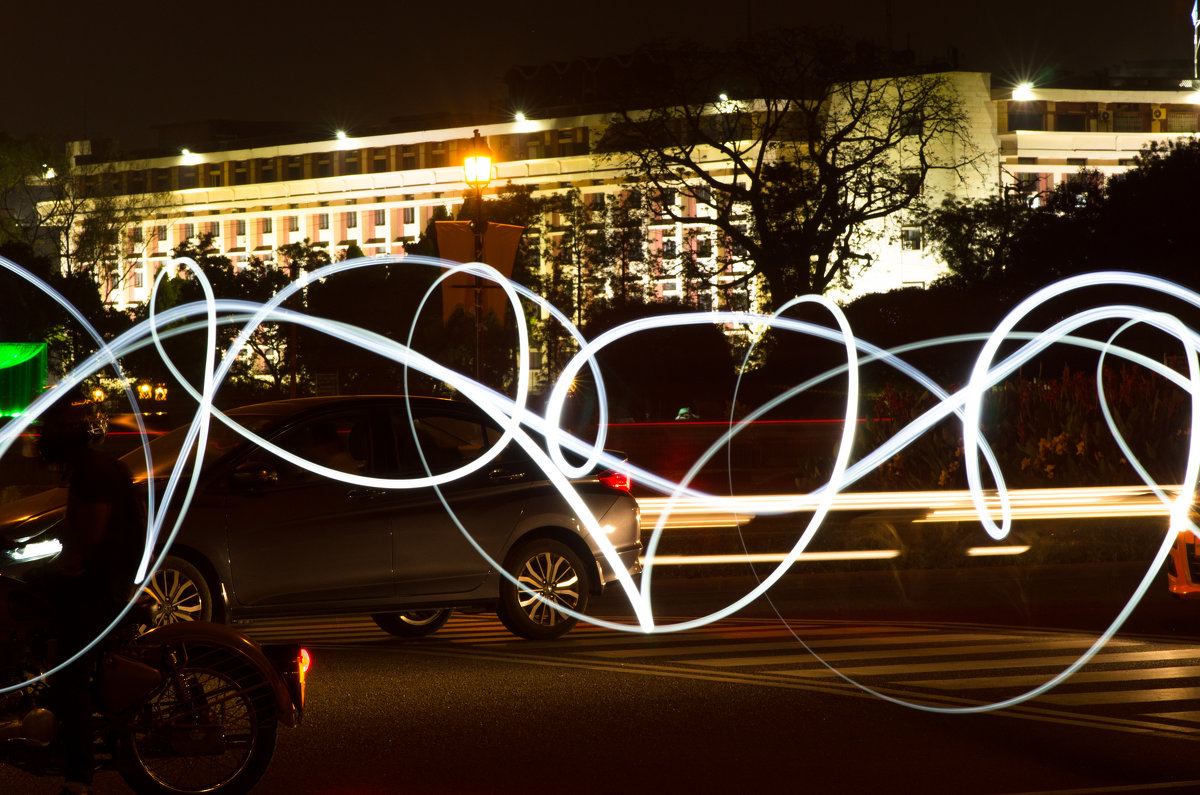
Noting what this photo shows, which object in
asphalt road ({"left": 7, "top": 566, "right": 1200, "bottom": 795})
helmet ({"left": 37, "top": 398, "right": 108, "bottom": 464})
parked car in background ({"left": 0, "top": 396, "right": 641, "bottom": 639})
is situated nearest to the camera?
helmet ({"left": 37, "top": 398, "right": 108, "bottom": 464})

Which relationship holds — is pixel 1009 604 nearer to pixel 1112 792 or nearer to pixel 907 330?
pixel 1112 792

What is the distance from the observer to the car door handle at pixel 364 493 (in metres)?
11.1

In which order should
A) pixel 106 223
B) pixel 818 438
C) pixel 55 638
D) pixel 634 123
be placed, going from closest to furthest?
pixel 55 638, pixel 818 438, pixel 634 123, pixel 106 223

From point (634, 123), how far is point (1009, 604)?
144 feet

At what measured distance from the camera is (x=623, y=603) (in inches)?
543

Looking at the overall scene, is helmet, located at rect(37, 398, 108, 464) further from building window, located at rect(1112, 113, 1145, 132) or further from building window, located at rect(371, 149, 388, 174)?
building window, located at rect(371, 149, 388, 174)

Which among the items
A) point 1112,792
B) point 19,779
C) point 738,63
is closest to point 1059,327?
point 1112,792

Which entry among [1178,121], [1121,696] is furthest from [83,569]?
[1178,121]

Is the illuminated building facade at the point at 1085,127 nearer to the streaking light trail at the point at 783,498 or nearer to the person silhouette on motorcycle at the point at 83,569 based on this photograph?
the streaking light trail at the point at 783,498

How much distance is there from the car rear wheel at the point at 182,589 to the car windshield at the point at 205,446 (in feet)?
2.50

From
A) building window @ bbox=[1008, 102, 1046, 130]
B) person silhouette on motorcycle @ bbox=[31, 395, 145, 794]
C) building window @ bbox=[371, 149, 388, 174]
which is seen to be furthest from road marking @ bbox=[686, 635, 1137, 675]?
building window @ bbox=[371, 149, 388, 174]

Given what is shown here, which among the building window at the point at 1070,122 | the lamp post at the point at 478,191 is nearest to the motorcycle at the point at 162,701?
the lamp post at the point at 478,191

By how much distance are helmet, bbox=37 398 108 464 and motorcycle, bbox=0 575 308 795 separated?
612 millimetres

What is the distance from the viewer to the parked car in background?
34.6ft
